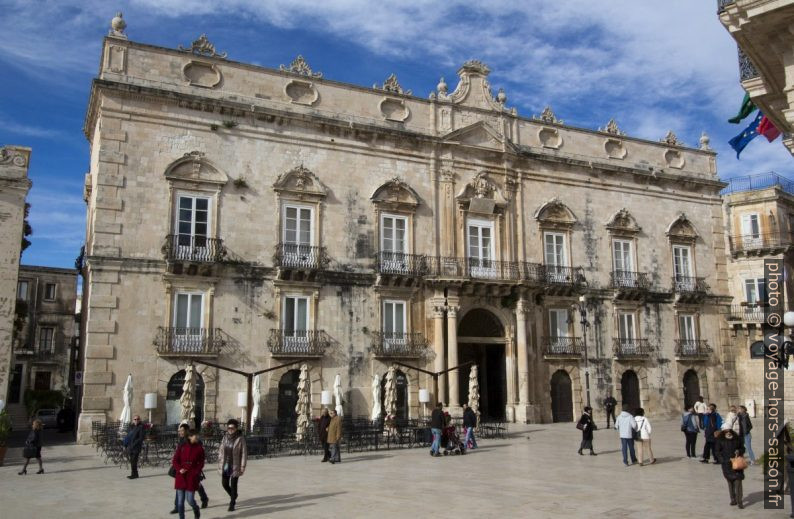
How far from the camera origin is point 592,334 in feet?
104

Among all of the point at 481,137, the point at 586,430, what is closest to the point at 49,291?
the point at 481,137

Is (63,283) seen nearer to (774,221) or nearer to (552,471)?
(552,471)

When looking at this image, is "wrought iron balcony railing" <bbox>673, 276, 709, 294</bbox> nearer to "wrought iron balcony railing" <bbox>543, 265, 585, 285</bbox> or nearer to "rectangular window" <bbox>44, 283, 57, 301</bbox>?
"wrought iron balcony railing" <bbox>543, 265, 585, 285</bbox>

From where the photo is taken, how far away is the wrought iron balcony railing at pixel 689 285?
1344 inches

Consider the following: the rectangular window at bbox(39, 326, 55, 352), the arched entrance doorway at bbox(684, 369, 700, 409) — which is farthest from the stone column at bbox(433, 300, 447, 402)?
the rectangular window at bbox(39, 326, 55, 352)

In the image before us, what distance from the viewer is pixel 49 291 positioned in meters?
46.5

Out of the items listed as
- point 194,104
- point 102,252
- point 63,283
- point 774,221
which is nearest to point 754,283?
point 774,221

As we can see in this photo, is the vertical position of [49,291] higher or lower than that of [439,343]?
higher

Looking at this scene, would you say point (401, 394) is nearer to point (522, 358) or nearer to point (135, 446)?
point (522, 358)

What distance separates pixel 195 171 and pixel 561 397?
17.5 meters

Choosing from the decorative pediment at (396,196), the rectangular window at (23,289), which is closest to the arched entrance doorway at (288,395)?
the decorative pediment at (396,196)

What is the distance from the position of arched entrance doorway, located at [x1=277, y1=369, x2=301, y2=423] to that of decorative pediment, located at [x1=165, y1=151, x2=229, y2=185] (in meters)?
7.23

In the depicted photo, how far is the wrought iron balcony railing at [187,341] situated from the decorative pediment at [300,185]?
5.72 meters

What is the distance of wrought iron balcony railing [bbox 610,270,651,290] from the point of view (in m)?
32.5
